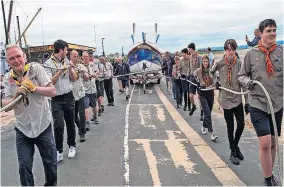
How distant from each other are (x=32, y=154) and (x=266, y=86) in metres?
3.07

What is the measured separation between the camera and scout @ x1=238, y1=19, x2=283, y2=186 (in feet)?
14.2

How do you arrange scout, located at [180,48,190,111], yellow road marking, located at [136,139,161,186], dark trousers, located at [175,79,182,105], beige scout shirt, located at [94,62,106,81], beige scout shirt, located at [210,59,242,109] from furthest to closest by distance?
dark trousers, located at [175,79,182,105] → beige scout shirt, located at [94,62,106,81] → scout, located at [180,48,190,111] → beige scout shirt, located at [210,59,242,109] → yellow road marking, located at [136,139,161,186]

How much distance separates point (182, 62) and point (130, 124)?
10.4 ft

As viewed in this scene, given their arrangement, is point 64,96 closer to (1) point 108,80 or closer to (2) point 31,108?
(2) point 31,108

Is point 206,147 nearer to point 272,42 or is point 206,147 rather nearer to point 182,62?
point 272,42

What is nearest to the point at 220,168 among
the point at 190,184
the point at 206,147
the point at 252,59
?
the point at 190,184

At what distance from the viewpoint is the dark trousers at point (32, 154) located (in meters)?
3.88

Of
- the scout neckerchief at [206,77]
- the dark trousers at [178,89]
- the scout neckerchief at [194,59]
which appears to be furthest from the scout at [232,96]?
Result: the dark trousers at [178,89]

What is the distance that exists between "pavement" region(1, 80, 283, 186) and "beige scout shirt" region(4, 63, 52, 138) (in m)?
1.28

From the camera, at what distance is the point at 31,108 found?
392cm

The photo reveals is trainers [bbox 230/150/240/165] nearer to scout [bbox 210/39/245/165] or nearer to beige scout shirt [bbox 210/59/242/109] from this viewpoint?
scout [bbox 210/39/245/165]

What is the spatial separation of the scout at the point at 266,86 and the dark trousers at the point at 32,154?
2640 millimetres

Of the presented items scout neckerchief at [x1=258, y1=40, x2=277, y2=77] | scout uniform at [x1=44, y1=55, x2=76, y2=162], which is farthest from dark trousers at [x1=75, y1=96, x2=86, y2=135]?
scout neckerchief at [x1=258, y1=40, x2=277, y2=77]

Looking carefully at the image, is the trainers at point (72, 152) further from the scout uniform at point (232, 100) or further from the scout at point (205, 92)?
the scout at point (205, 92)
